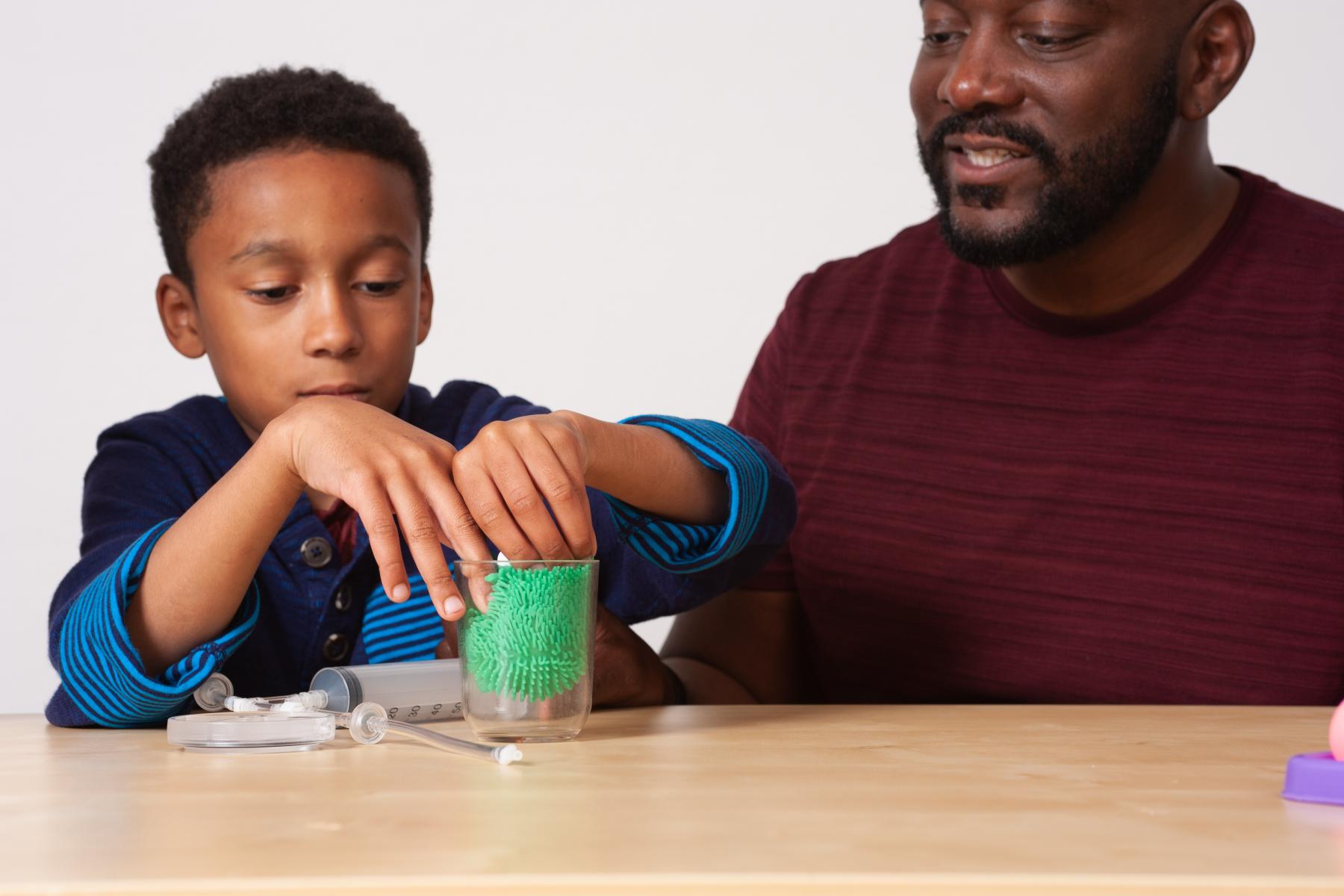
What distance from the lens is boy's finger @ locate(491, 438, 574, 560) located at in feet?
2.95

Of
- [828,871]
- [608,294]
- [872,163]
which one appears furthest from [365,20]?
[828,871]

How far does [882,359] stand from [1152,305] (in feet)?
0.98

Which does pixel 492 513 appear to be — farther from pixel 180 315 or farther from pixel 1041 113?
pixel 1041 113

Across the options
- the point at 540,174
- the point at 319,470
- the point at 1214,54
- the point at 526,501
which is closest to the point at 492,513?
the point at 526,501

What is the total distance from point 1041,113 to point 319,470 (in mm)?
909

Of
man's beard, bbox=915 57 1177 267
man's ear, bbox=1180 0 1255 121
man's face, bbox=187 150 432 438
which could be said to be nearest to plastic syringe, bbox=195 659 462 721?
man's face, bbox=187 150 432 438

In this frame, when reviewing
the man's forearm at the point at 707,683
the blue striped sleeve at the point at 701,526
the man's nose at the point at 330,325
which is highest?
the man's nose at the point at 330,325

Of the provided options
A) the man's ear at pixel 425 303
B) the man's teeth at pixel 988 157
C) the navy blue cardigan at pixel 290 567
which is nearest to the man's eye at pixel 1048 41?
the man's teeth at pixel 988 157

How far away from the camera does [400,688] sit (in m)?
1.02

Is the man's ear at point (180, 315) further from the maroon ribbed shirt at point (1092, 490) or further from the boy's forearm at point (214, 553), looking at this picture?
the maroon ribbed shirt at point (1092, 490)

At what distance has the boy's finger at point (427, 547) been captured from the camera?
0.85m

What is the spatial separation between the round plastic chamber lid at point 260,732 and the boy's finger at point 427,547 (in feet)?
0.33

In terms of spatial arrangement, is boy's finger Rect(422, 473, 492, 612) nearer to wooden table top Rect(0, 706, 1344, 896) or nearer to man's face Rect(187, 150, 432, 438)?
wooden table top Rect(0, 706, 1344, 896)

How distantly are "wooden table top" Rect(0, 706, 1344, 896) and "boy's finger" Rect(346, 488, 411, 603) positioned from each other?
10cm
